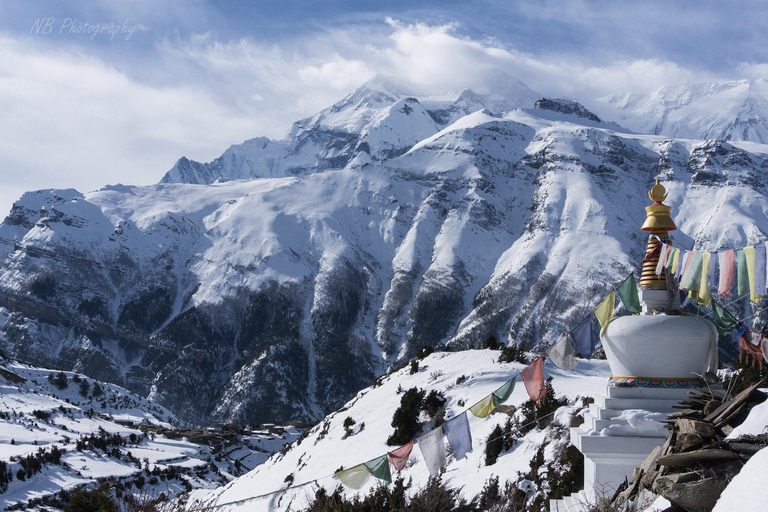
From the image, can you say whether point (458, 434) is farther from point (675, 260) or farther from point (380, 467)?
point (675, 260)

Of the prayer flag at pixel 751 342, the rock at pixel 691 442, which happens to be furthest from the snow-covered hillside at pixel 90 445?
the rock at pixel 691 442

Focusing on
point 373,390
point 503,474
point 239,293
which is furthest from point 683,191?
point 503,474

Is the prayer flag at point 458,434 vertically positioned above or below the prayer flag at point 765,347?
below

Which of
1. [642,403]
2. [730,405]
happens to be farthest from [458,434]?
[730,405]

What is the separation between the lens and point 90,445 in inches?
3228

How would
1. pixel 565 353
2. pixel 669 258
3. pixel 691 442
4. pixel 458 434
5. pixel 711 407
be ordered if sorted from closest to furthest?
1. pixel 691 442
2. pixel 711 407
3. pixel 669 258
4. pixel 458 434
5. pixel 565 353

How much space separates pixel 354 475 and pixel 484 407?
3900 mm

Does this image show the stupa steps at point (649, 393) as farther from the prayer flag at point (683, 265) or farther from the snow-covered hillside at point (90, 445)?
the snow-covered hillside at point (90, 445)

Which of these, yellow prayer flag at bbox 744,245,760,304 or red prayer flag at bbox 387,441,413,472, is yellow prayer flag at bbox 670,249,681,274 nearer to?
yellow prayer flag at bbox 744,245,760,304

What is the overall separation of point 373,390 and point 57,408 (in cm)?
7768

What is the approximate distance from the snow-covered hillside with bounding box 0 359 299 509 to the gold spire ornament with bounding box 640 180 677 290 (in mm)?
44509

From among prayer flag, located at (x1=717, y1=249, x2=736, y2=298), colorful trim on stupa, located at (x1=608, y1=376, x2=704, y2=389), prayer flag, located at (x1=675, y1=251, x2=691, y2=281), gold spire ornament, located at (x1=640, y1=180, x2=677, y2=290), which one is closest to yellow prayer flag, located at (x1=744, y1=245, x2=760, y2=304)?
prayer flag, located at (x1=717, y1=249, x2=736, y2=298)

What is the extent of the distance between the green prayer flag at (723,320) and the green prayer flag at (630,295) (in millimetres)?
1573

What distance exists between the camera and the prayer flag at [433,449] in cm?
1731
